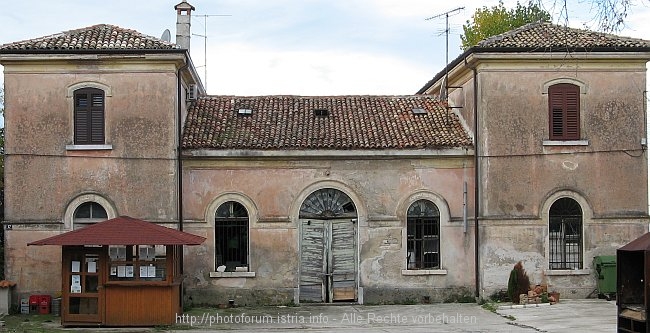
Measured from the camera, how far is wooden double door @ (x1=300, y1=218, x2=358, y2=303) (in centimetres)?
2498

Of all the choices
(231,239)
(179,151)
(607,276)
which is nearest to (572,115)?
(607,276)

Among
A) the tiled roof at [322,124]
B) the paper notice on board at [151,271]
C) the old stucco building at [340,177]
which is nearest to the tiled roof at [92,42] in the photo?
the old stucco building at [340,177]

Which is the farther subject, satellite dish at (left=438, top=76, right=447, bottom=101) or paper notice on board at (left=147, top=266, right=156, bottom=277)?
satellite dish at (left=438, top=76, right=447, bottom=101)

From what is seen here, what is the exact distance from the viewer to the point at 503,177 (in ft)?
80.4

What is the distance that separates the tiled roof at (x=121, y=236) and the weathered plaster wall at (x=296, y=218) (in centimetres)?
385

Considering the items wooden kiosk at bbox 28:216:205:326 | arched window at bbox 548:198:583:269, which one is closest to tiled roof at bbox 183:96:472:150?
arched window at bbox 548:198:583:269

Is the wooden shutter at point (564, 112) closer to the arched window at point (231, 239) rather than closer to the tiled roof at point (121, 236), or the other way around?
the arched window at point (231, 239)

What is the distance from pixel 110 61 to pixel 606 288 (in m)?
14.3

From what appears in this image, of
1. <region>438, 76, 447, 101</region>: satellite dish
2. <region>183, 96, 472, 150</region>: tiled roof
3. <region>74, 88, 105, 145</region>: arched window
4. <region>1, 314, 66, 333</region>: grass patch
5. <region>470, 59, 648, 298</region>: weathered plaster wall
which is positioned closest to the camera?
<region>1, 314, 66, 333</region>: grass patch

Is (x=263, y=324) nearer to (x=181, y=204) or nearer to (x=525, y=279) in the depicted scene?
(x=181, y=204)

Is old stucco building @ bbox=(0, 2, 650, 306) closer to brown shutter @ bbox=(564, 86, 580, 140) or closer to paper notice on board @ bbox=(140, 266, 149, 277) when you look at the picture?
brown shutter @ bbox=(564, 86, 580, 140)

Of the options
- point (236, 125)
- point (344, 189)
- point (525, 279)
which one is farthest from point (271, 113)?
point (525, 279)

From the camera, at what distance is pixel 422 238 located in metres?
25.0

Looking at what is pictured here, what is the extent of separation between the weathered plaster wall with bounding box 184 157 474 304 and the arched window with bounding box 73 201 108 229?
2261 millimetres
